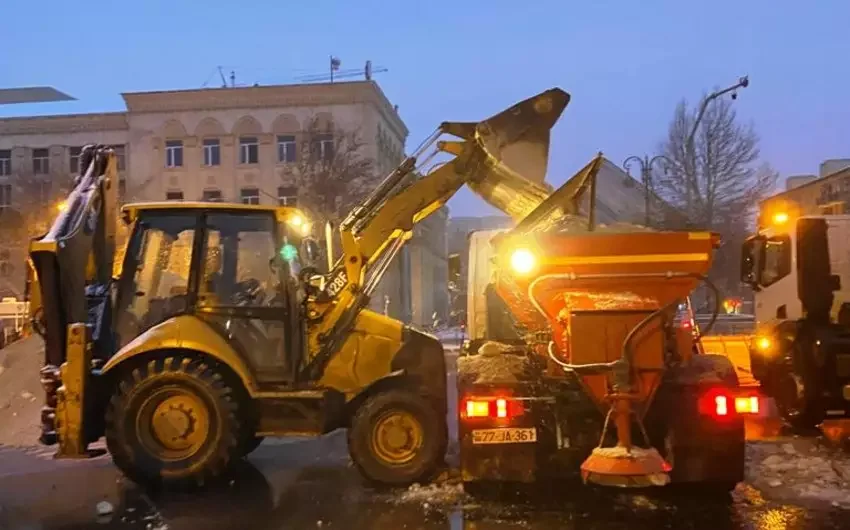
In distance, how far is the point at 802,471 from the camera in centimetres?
889

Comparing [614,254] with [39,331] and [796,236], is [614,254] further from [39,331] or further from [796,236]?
[39,331]

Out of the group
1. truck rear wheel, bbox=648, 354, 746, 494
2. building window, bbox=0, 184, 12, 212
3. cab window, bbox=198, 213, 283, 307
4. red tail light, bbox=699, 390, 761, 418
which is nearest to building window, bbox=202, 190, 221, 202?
building window, bbox=0, 184, 12, 212

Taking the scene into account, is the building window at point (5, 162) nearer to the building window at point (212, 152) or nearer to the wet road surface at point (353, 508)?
the building window at point (212, 152)

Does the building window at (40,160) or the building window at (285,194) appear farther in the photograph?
the building window at (40,160)

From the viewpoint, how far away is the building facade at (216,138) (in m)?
46.8

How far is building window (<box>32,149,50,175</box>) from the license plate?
48.7m

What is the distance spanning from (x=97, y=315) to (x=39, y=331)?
0.57 meters

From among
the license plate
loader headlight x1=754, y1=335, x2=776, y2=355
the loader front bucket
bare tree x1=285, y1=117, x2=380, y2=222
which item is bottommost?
the license plate

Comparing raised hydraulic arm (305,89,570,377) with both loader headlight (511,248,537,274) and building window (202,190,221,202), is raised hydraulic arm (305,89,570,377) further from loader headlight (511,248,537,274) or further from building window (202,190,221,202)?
building window (202,190,221,202)

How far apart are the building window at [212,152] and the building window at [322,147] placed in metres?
10.1

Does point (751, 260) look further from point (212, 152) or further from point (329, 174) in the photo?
point (212, 152)

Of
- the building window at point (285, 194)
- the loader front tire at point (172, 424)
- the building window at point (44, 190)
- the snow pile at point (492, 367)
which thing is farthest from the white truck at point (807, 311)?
the building window at point (44, 190)

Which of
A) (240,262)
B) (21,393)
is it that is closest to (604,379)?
(240,262)

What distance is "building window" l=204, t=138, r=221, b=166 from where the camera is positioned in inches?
1934
